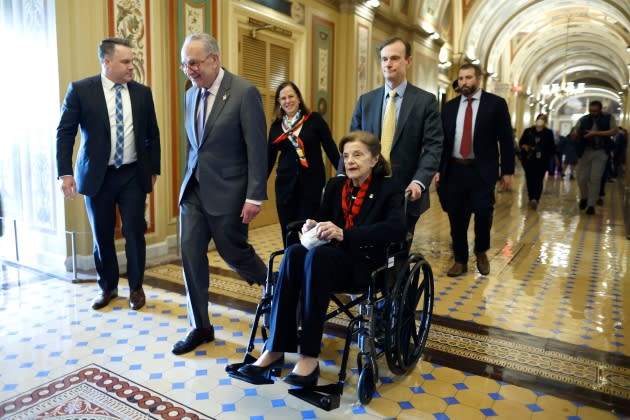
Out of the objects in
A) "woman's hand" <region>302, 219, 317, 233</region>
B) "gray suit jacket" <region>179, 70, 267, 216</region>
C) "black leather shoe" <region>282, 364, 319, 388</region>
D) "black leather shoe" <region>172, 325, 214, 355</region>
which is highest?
"gray suit jacket" <region>179, 70, 267, 216</region>

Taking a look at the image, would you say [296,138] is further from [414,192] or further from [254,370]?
[254,370]

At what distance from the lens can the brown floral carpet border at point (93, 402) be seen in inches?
84.6

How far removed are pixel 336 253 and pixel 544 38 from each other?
21.8 m

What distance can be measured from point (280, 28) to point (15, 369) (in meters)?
5.12

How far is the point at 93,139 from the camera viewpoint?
10.7 ft

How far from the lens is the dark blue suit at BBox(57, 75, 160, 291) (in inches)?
128

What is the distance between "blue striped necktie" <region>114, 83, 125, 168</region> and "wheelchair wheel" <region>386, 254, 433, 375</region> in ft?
6.56

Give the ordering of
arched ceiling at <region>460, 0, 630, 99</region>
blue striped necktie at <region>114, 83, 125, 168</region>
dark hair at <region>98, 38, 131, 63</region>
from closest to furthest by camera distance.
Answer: dark hair at <region>98, 38, 131, 63</region> → blue striped necktie at <region>114, 83, 125, 168</region> → arched ceiling at <region>460, 0, 630, 99</region>

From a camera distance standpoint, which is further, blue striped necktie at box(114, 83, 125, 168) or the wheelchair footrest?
blue striped necktie at box(114, 83, 125, 168)

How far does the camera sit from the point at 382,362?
2732 millimetres

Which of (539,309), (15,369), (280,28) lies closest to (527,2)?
(280,28)

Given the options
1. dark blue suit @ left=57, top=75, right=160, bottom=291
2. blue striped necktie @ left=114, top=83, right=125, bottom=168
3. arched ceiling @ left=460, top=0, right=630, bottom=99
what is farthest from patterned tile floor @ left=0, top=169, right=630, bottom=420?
arched ceiling @ left=460, top=0, right=630, bottom=99

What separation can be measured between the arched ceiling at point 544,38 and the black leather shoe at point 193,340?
11821 millimetres

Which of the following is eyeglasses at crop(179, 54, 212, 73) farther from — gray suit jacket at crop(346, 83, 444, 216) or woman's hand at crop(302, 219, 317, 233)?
gray suit jacket at crop(346, 83, 444, 216)
